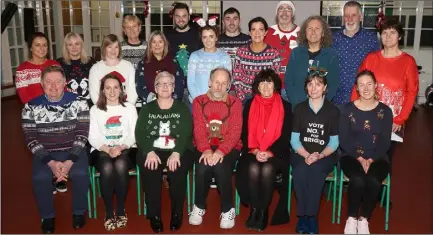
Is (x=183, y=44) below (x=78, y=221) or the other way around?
the other way around

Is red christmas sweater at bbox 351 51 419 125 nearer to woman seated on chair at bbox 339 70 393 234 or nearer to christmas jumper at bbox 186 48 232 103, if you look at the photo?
woman seated on chair at bbox 339 70 393 234

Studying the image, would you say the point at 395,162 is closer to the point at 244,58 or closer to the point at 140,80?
the point at 244,58

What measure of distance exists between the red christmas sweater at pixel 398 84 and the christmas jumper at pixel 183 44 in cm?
165

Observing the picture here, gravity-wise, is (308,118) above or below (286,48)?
below

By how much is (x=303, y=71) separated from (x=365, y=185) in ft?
3.31

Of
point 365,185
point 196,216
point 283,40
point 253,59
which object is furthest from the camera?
point 283,40

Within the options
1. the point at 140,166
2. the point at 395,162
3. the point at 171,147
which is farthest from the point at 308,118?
the point at 395,162

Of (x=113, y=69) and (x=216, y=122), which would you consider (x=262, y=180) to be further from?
(x=113, y=69)

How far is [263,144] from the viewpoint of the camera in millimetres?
3082

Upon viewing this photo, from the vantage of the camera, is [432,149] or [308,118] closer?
[308,118]

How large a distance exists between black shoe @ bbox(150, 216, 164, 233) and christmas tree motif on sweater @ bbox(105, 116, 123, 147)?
0.63 metres

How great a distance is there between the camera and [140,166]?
120 inches

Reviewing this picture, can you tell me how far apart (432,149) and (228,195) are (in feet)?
10.7

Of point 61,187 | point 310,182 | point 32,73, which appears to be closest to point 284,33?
point 310,182
